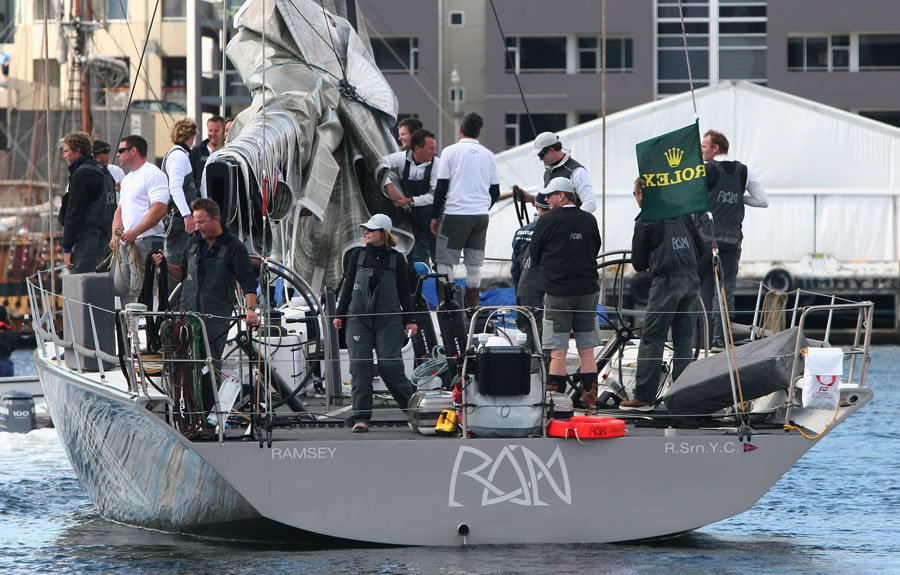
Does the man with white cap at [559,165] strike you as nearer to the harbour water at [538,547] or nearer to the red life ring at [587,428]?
the red life ring at [587,428]

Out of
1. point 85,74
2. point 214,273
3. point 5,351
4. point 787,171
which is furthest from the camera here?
point 787,171

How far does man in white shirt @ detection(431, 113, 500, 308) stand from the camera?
10.8 metres

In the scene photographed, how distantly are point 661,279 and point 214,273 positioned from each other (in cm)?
305

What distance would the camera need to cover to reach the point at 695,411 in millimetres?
8742

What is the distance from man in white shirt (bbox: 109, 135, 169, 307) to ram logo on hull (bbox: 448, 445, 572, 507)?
11.2 feet

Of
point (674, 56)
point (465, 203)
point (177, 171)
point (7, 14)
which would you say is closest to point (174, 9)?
point (7, 14)

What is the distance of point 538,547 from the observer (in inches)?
328

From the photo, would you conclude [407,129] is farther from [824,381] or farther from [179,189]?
[824,381]

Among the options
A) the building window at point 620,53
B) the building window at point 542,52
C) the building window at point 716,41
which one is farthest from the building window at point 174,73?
the building window at point 716,41

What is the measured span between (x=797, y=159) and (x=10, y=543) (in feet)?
92.4

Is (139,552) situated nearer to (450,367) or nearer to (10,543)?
(10,543)

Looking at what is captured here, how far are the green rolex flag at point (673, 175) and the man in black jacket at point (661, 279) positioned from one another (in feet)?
0.42

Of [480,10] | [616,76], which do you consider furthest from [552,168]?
[480,10]

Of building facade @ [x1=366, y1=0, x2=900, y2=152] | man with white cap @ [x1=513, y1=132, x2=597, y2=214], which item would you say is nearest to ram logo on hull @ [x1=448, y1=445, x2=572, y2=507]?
man with white cap @ [x1=513, y1=132, x2=597, y2=214]
